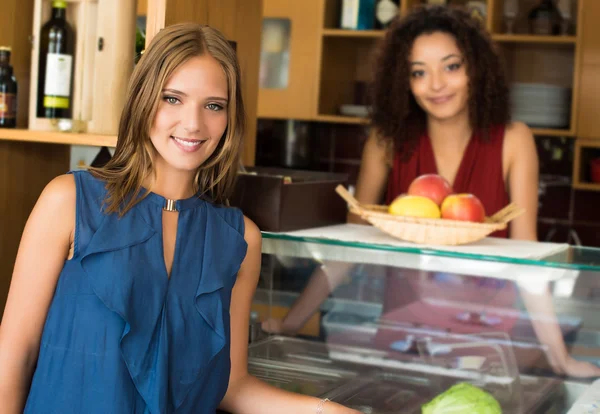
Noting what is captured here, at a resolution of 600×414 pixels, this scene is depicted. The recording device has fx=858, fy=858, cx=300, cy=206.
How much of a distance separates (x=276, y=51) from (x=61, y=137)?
2824 mm

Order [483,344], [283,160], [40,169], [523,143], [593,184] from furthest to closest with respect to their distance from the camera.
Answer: [283,160] → [593,184] → [523,143] → [40,169] → [483,344]

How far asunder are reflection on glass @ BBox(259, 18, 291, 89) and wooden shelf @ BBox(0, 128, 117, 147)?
8.85 feet

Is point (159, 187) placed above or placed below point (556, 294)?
above

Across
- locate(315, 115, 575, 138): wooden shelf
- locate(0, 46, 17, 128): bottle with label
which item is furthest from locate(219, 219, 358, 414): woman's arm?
locate(315, 115, 575, 138): wooden shelf

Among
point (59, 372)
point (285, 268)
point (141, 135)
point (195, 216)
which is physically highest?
point (141, 135)

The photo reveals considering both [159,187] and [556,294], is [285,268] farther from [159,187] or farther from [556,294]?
[556,294]

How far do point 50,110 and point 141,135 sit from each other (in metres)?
0.42

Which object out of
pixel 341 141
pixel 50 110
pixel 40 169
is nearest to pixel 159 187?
pixel 50 110

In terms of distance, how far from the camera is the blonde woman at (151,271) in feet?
4.03

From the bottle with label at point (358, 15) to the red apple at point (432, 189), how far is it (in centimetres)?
254

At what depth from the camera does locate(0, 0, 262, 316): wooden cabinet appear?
5.59 ft

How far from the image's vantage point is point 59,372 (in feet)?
4.06

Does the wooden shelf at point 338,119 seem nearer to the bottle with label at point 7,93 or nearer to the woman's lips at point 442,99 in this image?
the woman's lips at point 442,99

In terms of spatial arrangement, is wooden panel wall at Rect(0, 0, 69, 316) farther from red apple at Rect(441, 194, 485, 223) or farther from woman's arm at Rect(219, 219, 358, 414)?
red apple at Rect(441, 194, 485, 223)
